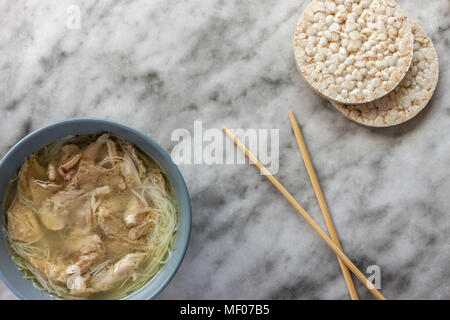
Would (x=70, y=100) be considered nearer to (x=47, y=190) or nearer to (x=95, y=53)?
(x=95, y=53)

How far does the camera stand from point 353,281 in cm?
146

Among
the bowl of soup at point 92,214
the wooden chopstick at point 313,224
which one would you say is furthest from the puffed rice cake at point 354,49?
the bowl of soup at point 92,214

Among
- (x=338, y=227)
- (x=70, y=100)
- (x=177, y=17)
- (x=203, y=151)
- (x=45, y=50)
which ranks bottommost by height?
(x=338, y=227)

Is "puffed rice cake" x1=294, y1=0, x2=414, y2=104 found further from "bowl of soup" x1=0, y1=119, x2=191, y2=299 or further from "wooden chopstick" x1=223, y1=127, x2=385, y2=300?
"bowl of soup" x1=0, y1=119, x2=191, y2=299

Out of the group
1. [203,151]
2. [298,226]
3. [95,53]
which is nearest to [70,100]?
[95,53]

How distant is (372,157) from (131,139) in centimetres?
78

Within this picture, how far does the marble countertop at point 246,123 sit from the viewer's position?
4.78ft

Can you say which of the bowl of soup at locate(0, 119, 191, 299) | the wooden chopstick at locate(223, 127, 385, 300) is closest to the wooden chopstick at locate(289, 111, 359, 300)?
the wooden chopstick at locate(223, 127, 385, 300)

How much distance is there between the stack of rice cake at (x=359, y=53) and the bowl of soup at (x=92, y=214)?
0.57 m

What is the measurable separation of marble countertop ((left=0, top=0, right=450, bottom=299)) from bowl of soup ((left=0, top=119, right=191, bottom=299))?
19 centimetres

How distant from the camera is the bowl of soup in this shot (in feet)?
4.01

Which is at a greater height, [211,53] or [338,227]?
[211,53]

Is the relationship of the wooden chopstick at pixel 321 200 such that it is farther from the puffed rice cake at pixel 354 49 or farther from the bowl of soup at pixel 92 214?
the bowl of soup at pixel 92 214

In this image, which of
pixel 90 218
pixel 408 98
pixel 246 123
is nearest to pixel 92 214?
pixel 90 218
